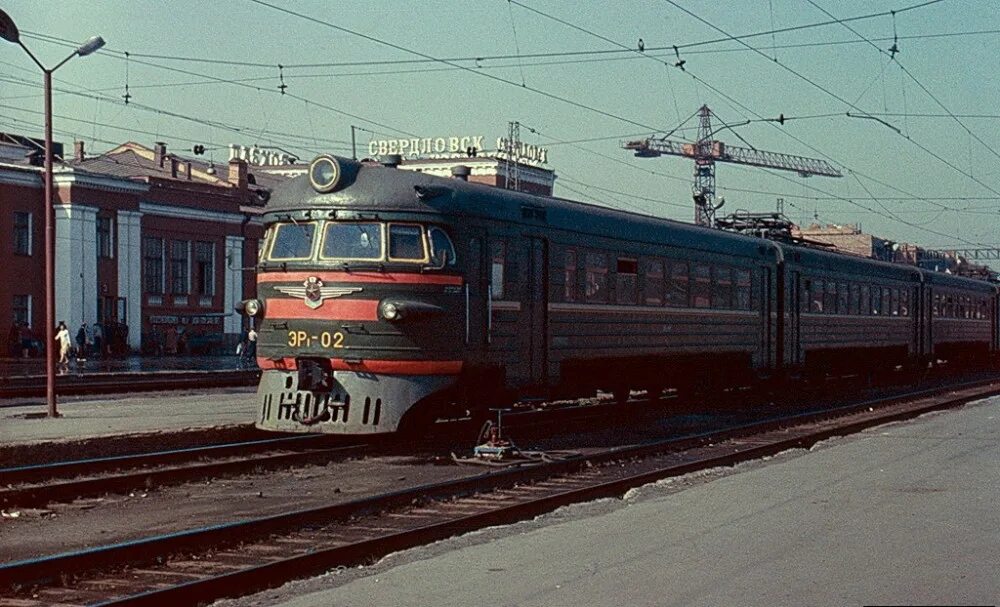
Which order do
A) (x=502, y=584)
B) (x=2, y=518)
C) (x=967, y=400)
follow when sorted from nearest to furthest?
1. (x=502, y=584)
2. (x=2, y=518)
3. (x=967, y=400)

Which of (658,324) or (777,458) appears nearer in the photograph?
(777,458)

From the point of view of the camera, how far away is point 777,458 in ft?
54.9

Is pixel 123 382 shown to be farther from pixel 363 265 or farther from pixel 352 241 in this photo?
pixel 363 265

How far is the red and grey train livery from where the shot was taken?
16.0m

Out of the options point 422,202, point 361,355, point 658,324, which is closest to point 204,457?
point 361,355

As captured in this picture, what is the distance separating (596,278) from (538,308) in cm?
189

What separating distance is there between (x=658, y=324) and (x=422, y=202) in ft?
21.5

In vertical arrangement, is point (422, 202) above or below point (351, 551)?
above

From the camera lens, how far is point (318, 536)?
11000 mm

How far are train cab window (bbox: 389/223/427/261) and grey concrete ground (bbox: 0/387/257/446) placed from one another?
14.3ft

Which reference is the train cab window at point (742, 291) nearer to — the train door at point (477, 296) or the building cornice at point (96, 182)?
the train door at point (477, 296)

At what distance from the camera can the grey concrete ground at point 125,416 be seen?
1788 cm

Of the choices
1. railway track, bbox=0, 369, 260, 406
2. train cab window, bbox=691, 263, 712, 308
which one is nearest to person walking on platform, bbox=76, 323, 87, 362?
railway track, bbox=0, 369, 260, 406

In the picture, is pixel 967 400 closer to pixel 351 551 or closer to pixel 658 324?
pixel 658 324
